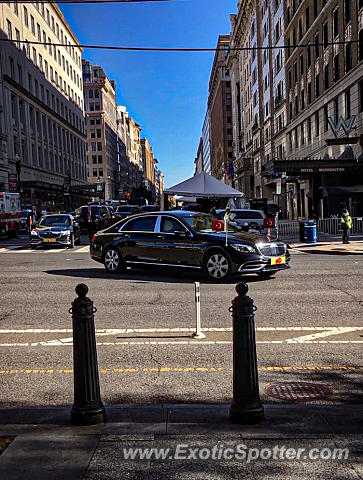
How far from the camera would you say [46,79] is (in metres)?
67.2

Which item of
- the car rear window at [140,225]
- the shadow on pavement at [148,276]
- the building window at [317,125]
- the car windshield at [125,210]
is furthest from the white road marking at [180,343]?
the building window at [317,125]

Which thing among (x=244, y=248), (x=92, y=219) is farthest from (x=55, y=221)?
(x=244, y=248)

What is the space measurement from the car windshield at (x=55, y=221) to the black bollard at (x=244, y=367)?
19.7 meters

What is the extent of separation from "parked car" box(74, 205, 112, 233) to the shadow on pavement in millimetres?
17330

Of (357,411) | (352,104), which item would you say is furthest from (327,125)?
(357,411)

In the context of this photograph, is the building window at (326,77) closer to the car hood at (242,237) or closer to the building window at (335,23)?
the building window at (335,23)

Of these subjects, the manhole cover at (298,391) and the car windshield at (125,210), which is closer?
the manhole cover at (298,391)

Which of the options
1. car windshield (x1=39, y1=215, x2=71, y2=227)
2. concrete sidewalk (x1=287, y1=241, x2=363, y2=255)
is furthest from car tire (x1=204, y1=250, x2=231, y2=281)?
car windshield (x1=39, y1=215, x2=71, y2=227)

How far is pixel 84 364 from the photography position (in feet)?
12.4

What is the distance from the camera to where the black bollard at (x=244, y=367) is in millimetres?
3738

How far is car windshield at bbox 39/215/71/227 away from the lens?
889 inches

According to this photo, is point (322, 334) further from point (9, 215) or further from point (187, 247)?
point (9, 215)

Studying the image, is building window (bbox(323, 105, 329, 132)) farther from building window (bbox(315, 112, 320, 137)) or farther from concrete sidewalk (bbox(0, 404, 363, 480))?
concrete sidewalk (bbox(0, 404, 363, 480))

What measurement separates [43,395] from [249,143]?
3037 inches
